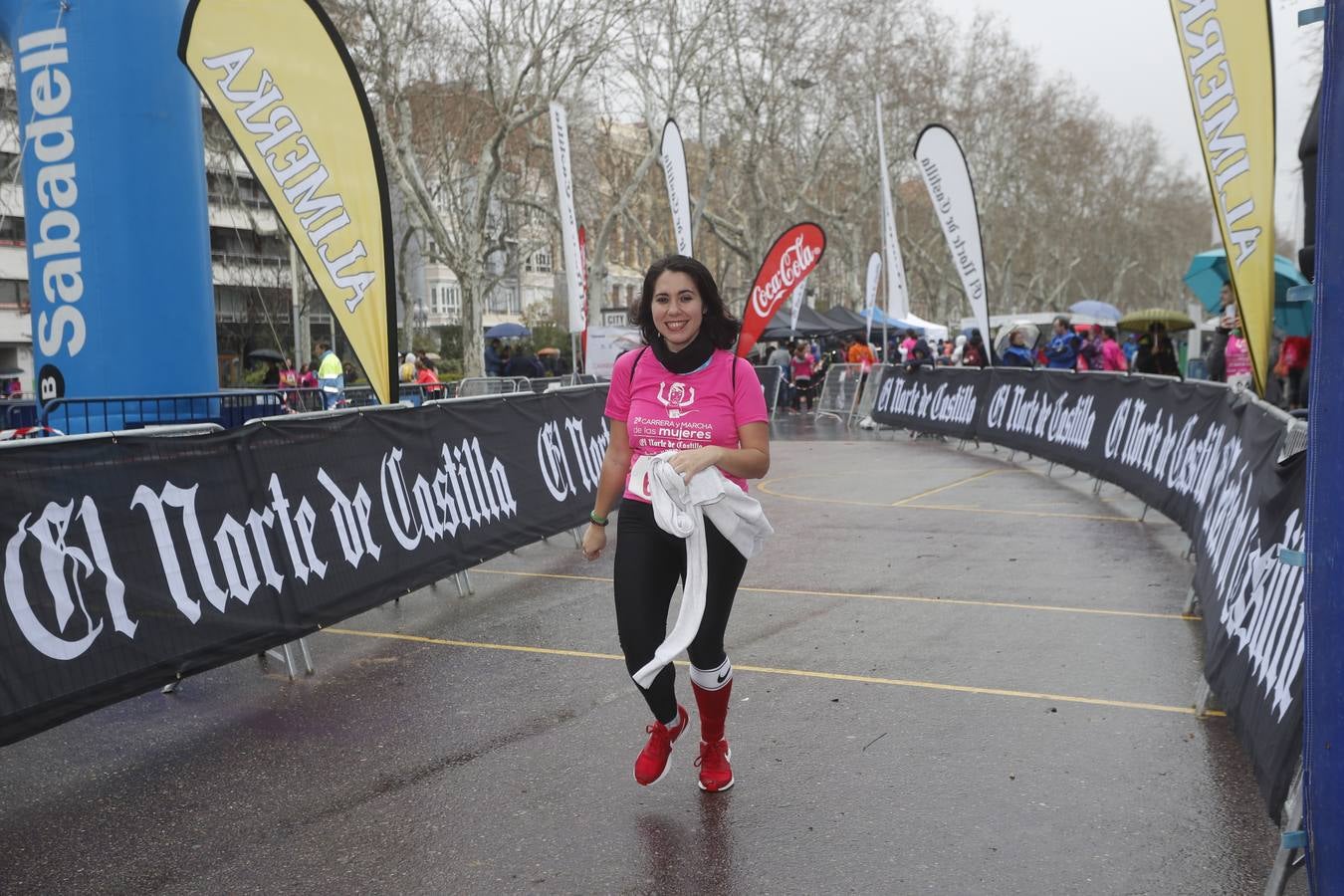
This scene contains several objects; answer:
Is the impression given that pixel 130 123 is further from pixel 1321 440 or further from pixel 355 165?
pixel 1321 440

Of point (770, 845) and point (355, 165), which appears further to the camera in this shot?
point (355, 165)

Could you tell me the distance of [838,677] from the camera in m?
5.95

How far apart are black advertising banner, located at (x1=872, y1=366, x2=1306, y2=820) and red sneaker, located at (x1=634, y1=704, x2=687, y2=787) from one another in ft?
6.43

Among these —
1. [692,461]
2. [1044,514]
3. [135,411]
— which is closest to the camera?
[692,461]

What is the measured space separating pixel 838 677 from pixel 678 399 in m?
2.30

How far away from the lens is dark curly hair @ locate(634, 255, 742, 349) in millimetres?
4254

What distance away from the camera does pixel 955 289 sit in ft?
238

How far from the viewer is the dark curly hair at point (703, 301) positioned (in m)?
4.25

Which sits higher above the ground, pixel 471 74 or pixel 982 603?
pixel 471 74

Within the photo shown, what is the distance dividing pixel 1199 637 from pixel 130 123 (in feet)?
29.0

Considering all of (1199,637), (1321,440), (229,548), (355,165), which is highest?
(355,165)

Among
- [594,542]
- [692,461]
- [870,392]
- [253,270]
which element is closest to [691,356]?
[692,461]

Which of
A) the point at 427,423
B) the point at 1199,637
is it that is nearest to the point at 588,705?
Result: the point at 427,423

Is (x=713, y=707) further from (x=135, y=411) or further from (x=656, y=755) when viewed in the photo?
(x=135, y=411)
